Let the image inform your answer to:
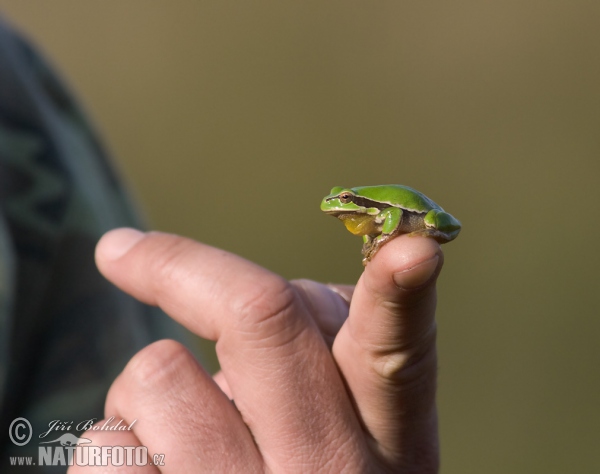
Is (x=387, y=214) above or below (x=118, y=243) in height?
above

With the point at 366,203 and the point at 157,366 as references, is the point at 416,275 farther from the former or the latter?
the point at 157,366

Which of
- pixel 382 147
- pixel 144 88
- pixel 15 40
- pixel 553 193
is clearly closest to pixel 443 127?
pixel 382 147

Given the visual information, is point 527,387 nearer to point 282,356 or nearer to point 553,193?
point 553,193

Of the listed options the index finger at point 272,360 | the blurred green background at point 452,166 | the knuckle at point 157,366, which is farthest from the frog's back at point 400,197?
the blurred green background at point 452,166

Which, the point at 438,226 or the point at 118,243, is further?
the point at 118,243

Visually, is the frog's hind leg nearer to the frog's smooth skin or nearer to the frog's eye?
the frog's smooth skin

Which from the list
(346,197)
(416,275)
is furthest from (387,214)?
(416,275)

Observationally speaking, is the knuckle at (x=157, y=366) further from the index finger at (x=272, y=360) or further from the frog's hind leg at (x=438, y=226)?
the frog's hind leg at (x=438, y=226)
